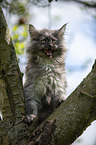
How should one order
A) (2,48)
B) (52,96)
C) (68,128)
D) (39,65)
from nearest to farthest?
(68,128) → (2,48) → (52,96) → (39,65)

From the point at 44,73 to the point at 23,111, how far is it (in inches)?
73.3

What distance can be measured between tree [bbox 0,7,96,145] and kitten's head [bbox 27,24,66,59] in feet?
7.13

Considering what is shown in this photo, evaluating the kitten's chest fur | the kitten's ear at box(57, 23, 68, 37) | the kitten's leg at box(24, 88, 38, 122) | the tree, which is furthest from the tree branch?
the kitten's ear at box(57, 23, 68, 37)

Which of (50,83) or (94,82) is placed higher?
(94,82)

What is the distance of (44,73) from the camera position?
5.73 metres

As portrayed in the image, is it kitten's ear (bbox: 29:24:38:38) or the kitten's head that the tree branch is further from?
kitten's ear (bbox: 29:24:38:38)

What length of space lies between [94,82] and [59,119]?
0.95m

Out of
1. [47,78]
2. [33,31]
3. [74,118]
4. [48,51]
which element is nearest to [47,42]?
[48,51]

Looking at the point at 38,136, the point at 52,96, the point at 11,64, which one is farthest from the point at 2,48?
the point at 52,96

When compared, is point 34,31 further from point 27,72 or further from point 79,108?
point 79,108

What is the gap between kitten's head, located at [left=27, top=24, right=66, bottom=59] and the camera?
6.14 m

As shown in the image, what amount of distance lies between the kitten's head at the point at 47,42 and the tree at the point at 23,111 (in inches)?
85.5

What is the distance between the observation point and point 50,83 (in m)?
5.65

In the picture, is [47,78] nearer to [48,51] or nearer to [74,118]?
[48,51]
